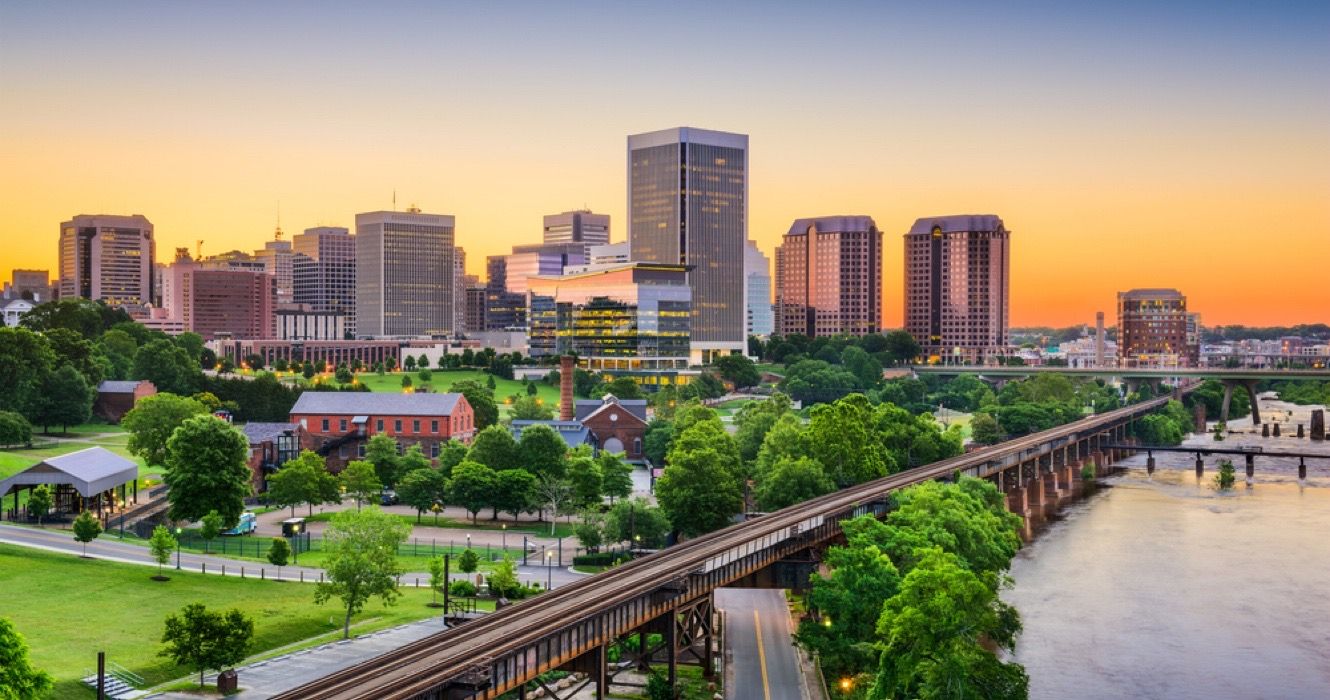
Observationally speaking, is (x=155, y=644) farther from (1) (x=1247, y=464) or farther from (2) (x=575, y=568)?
(1) (x=1247, y=464)

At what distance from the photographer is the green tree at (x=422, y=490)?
109625mm

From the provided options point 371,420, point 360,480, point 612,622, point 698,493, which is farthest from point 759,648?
point 371,420

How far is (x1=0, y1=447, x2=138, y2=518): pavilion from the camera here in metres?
91.8

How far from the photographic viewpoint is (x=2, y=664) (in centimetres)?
4197

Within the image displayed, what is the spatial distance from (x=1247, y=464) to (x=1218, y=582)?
80.9 meters

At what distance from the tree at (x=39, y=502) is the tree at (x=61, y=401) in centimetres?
5718

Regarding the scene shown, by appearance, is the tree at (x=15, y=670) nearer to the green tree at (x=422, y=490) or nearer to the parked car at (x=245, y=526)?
the parked car at (x=245, y=526)

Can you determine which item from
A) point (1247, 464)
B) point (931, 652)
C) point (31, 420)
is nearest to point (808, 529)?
point (931, 652)

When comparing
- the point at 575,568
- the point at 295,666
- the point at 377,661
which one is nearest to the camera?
the point at 377,661

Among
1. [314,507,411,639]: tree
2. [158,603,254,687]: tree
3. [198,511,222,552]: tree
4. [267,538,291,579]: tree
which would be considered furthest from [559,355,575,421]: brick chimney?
[158,603,254,687]: tree

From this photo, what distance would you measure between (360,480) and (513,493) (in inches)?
534

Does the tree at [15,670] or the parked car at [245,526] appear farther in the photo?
the parked car at [245,526]

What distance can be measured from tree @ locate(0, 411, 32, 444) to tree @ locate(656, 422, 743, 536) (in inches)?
2599

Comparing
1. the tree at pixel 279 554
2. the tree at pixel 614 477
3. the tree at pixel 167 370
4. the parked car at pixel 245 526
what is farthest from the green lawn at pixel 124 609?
the tree at pixel 167 370
